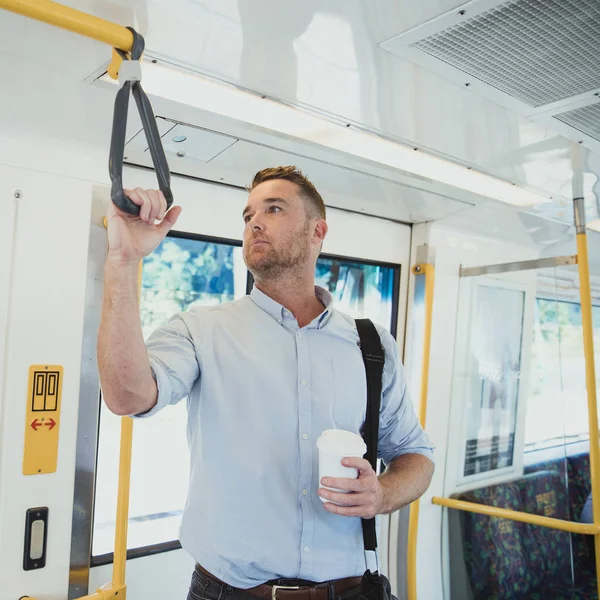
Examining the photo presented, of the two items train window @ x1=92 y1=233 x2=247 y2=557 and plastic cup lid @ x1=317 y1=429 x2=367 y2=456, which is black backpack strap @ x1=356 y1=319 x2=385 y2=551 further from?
train window @ x1=92 y1=233 x2=247 y2=557

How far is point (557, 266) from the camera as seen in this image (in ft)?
11.5

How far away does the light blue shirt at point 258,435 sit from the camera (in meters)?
1.76

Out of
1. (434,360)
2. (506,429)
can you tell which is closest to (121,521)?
(434,360)

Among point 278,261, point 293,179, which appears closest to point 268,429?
point 278,261

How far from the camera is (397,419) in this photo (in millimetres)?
2174

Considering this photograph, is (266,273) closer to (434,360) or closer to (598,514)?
(434,360)

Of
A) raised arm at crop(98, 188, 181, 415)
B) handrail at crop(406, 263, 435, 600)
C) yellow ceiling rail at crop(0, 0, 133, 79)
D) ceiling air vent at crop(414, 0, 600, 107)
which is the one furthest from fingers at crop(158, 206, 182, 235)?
handrail at crop(406, 263, 435, 600)

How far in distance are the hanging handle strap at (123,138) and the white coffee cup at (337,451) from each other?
0.71m

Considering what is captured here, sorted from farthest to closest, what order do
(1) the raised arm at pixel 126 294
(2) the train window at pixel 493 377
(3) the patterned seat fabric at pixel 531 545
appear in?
(2) the train window at pixel 493 377
(3) the patterned seat fabric at pixel 531 545
(1) the raised arm at pixel 126 294

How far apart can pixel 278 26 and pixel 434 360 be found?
262 cm

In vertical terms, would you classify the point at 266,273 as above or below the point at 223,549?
above

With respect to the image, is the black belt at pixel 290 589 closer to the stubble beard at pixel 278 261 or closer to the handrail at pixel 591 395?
the stubble beard at pixel 278 261

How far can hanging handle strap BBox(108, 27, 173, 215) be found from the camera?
4.00 feet

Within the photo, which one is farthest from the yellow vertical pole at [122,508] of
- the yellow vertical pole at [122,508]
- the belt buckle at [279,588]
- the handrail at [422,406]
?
the handrail at [422,406]
